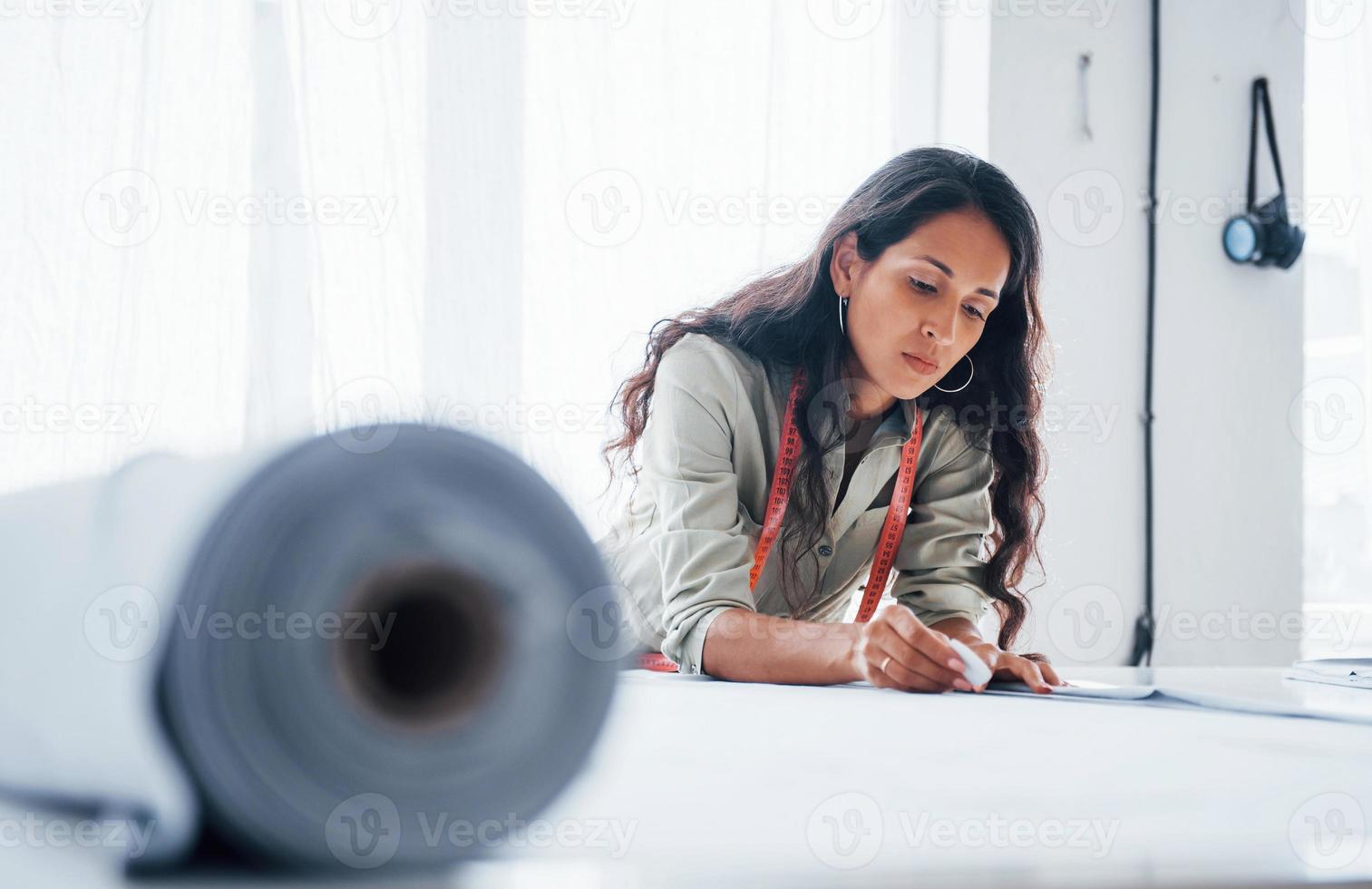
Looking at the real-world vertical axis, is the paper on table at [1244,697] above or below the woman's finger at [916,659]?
below

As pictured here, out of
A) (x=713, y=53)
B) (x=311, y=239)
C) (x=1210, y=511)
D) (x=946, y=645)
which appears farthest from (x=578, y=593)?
(x=1210, y=511)

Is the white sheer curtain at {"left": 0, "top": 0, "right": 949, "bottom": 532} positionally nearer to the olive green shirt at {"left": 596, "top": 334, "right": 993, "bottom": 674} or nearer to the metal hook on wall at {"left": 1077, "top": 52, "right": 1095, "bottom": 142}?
Result: the olive green shirt at {"left": 596, "top": 334, "right": 993, "bottom": 674}

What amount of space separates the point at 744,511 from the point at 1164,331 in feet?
3.99

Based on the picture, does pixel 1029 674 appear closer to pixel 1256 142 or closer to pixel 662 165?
pixel 662 165

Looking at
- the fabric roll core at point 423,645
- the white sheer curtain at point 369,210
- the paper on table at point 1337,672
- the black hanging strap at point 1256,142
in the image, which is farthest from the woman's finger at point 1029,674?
the black hanging strap at point 1256,142

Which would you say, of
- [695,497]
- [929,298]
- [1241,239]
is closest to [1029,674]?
[695,497]

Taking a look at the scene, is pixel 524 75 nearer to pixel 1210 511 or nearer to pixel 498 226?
pixel 498 226

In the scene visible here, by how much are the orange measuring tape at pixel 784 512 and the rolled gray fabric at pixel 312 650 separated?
749 mm

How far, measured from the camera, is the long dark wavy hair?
110 centimetres

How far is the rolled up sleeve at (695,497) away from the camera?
0.93 m

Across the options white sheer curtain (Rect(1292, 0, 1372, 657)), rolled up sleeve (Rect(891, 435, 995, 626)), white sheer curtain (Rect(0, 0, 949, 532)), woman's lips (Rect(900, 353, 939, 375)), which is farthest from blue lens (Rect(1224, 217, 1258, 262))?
woman's lips (Rect(900, 353, 939, 375))

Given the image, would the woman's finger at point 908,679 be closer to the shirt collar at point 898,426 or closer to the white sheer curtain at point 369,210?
the shirt collar at point 898,426

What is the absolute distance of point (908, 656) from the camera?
752mm

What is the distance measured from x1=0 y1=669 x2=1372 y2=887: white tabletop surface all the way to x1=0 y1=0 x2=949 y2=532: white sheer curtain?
0.81 m
